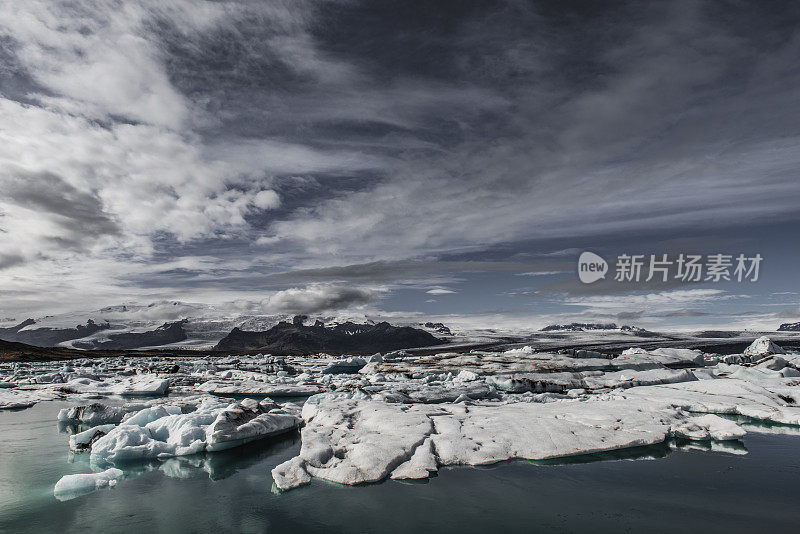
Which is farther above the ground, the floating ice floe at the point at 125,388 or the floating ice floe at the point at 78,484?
the floating ice floe at the point at 78,484

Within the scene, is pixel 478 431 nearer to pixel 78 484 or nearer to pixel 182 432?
pixel 182 432

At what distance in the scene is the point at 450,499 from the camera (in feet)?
26.0

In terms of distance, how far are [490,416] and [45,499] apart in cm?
1099

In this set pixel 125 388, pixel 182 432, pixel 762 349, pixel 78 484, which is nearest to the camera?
pixel 78 484

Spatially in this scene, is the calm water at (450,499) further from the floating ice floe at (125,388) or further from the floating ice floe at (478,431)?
the floating ice floe at (125,388)

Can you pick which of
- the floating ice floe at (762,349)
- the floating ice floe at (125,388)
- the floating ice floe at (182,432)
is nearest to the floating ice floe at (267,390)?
the floating ice floe at (125,388)

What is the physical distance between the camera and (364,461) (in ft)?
31.0

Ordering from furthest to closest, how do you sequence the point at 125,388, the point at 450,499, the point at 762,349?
the point at 762,349
the point at 125,388
the point at 450,499

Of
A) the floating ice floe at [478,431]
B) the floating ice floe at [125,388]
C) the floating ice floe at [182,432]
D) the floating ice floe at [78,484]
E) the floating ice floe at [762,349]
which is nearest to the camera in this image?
the floating ice floe at [78,484]

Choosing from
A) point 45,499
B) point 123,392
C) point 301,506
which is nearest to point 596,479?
point 301,506

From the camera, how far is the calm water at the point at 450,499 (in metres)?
7.04

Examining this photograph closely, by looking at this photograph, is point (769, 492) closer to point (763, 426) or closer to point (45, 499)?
point (763, 426)

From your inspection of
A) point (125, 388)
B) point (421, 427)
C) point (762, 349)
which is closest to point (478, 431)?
point (421, 427)

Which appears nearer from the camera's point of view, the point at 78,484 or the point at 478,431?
the point at 78,484
